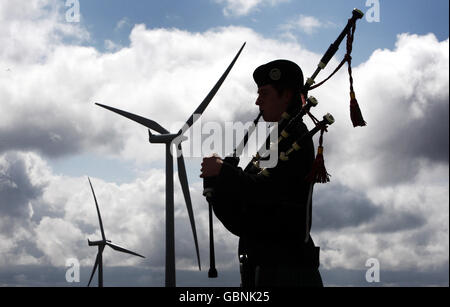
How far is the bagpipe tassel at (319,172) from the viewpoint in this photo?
7055 millimetres

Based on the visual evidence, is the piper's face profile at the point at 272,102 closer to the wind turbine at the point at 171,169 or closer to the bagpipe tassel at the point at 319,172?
the bagpipe tassel at the point at 319,172

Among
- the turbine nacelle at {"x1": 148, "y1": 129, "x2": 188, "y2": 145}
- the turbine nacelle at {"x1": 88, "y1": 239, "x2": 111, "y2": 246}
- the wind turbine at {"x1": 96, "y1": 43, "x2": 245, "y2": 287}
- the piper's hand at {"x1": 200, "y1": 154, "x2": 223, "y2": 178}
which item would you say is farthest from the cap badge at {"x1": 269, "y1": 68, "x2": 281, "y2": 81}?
the turbine nacelle at {"x1": 88, "y1": 239, "x2": 111, "y2": 246}

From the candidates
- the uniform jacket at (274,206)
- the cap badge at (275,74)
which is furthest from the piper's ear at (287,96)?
the uniform jacket at (274,206)

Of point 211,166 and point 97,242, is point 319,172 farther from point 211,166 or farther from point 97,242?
point 97,242

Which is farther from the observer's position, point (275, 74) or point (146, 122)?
point (146, 122)

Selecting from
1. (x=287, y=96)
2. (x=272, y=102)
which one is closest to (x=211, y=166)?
(x=272, y=102)

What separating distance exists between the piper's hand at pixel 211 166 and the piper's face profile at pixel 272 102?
3.52ft

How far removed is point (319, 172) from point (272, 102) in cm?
126

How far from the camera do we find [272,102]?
7.72 meters
